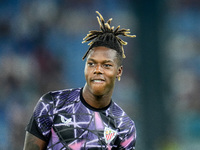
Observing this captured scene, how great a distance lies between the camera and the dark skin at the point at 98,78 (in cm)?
319

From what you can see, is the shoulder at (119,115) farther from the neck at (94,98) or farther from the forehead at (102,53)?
the forehead at (102,53)

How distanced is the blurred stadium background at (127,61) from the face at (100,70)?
3731mm

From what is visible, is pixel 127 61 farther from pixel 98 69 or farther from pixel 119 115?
pixel 98 69

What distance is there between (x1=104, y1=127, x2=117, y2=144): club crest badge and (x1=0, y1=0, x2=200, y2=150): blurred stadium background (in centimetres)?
358

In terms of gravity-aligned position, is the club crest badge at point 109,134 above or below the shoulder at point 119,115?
below

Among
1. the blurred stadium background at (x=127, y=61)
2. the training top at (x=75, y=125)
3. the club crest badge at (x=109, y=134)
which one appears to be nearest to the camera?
the training top at (x=75, y=125)

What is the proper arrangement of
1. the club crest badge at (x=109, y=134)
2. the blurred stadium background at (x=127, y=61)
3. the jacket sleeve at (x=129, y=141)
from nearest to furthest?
the club crest badge at (x=109, y=134)
the jacket sleeve at (x=129, y=141)
the blurred stadium background at (x=127, y=61)

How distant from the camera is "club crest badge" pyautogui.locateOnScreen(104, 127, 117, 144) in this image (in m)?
3.27

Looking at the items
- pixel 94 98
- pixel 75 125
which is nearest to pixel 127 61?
pixel 94 98

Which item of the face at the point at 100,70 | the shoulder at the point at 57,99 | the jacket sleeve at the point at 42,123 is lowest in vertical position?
the jacket sleeve at the point at 42,123

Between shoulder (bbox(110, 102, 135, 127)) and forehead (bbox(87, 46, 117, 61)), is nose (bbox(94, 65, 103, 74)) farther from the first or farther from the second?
shoulder (bbox(110, 102, 135, 127))

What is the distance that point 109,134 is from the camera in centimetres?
329

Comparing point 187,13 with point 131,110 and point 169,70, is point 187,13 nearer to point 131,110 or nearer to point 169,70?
point 169,70

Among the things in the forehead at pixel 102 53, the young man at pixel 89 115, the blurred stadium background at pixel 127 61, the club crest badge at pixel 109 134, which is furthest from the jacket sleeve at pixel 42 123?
the blurred stadium background at pixel 127 61
